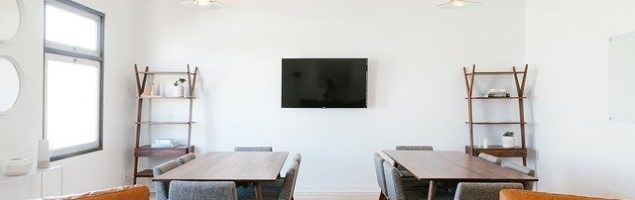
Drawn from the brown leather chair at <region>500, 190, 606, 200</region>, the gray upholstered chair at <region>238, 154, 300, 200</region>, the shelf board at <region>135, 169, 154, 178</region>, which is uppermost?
the brown leather chair at <region>500, 190, 606, 200</region>

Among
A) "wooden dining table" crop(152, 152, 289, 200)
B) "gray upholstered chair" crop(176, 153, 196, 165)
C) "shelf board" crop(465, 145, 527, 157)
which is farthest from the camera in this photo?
"shelf board" crop(465, 145, 527, 157)

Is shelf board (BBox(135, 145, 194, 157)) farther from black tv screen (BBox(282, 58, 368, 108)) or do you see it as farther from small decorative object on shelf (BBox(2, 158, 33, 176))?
small decorative object on shelf (BBox(2, 158, 33, 176))

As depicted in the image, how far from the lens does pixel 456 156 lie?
404cm

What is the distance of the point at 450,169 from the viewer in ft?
10.8

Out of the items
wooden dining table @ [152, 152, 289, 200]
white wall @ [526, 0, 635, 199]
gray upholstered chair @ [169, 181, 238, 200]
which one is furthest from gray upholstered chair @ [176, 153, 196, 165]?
white wall @ [526, 0, 635, 199]

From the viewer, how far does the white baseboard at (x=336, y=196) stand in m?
4.99

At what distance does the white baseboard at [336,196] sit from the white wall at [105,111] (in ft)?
7.16

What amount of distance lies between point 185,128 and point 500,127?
3962 mm

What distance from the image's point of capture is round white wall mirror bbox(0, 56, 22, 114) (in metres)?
3.25

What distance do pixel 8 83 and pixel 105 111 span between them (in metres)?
1.43

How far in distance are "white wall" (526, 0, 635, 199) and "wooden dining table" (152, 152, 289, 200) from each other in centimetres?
288

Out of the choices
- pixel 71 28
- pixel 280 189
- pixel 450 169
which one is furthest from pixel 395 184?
pixel 71 28

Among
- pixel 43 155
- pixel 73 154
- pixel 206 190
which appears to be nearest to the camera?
pixel 206 190

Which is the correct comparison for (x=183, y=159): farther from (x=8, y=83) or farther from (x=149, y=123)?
(x=149, y=123)
